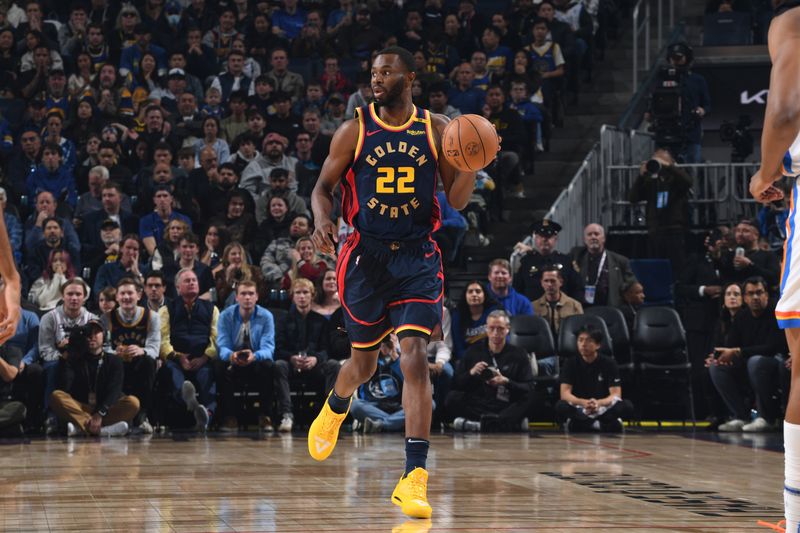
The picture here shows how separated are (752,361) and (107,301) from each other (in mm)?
6289

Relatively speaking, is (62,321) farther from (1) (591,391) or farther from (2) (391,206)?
(2) (391,206)

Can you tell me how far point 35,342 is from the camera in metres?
11.9

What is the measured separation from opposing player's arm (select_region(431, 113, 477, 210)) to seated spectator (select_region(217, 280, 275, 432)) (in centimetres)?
583

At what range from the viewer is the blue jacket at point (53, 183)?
15.0 meters

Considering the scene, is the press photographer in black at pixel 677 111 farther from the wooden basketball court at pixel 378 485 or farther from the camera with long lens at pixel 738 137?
the wooden basketball court at pixel 378 485

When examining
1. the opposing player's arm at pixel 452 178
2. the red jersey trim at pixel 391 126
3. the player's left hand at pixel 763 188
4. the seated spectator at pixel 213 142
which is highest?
the seated spectator at pixel 213 142

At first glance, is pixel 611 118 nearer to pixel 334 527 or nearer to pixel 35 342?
pixel 35 342

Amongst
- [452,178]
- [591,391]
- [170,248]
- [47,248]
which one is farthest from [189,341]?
[452,178]

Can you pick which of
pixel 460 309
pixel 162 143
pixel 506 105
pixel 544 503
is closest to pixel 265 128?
pixel 162 143

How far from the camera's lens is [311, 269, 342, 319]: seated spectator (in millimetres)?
12323

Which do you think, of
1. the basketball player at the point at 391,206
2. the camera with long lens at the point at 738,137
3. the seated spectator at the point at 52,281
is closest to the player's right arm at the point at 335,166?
the basketball player at the point at 391,206

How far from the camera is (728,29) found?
60.6 feet

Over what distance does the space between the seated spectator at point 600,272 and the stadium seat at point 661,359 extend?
571mm

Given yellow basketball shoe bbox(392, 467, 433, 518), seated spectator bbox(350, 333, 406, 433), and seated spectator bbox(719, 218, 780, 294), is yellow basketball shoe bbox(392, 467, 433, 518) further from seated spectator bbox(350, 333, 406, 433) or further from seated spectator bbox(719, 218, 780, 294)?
seated spectator bbox(719, 218, 780, 294)
